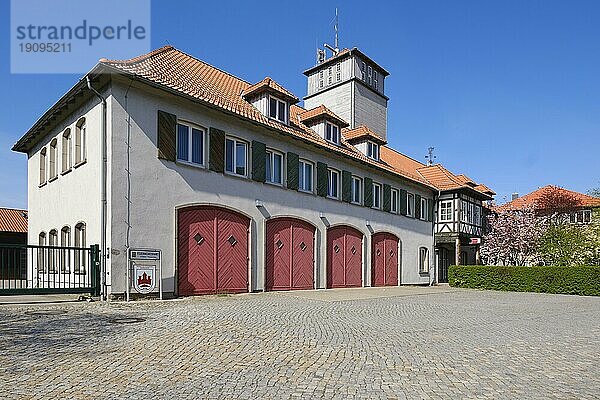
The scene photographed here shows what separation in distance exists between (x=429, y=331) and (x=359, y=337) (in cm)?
183

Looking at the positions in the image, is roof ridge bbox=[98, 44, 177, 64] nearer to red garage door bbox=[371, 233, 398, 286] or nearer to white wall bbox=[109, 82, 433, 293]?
white wall bbox=[109, 82, 433, 293]

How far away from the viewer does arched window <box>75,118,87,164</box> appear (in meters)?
16.0

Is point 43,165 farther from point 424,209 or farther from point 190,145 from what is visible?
point 424,209

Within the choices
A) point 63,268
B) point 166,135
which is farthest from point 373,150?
point 63,268

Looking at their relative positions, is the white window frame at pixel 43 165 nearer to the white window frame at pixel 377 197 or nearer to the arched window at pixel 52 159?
the arched window at pixel 52 159

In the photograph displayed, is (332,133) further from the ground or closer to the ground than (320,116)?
closer to the ground

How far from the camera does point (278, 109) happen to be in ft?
69.1

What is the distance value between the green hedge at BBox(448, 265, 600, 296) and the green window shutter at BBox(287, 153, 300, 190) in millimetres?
12632

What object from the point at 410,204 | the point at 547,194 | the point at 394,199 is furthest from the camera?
the point at 547,194

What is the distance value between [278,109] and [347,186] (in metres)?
5.52

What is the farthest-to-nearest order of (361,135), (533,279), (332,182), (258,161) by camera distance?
(361,135) < (533,279) < (332,182) < (258,161)

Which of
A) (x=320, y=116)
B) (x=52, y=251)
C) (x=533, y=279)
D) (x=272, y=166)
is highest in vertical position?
(x=320, y=116)

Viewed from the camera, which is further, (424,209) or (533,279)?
(424,209)

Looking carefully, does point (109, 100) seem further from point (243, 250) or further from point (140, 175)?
point (243, 250)
